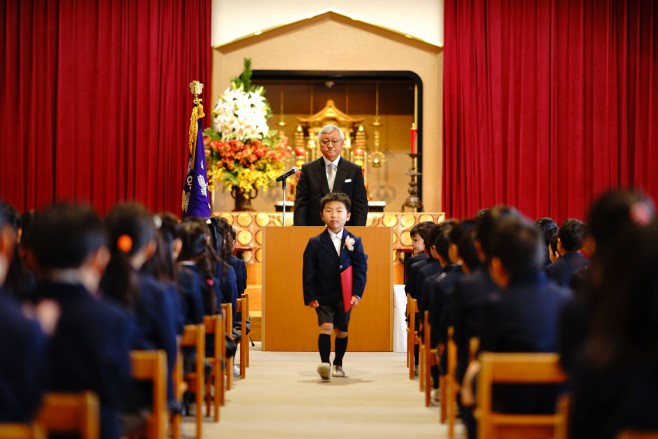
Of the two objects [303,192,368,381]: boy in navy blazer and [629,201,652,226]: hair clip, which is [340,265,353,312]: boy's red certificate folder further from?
[629,201,652,226]: hair clip

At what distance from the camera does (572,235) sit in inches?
201

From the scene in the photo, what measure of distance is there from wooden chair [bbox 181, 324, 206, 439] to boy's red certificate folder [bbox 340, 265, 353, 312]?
6.88 feet

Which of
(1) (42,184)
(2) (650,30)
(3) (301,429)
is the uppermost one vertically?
(2) (650,30)

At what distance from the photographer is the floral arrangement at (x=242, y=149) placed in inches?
356

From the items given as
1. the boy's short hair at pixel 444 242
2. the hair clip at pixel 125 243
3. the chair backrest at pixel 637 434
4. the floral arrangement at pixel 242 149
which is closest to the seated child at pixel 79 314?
the hair clip at pixel 125 243

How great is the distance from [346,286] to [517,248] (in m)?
3.46

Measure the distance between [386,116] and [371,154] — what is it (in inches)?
26.3

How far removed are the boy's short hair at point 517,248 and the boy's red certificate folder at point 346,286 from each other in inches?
133

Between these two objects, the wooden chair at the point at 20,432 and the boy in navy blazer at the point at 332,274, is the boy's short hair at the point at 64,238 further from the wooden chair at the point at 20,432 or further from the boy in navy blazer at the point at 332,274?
the boy in navy blazer at the point at 332,274

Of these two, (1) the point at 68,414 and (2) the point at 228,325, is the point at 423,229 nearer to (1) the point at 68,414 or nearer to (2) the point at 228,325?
(2) the point at 228,325

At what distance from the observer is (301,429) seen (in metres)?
4.64

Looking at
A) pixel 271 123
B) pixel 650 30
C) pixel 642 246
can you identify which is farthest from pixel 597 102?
pixel 642 246

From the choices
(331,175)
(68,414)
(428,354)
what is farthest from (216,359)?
(331,175)

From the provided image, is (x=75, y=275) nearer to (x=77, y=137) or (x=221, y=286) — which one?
(x=221, y=286)
